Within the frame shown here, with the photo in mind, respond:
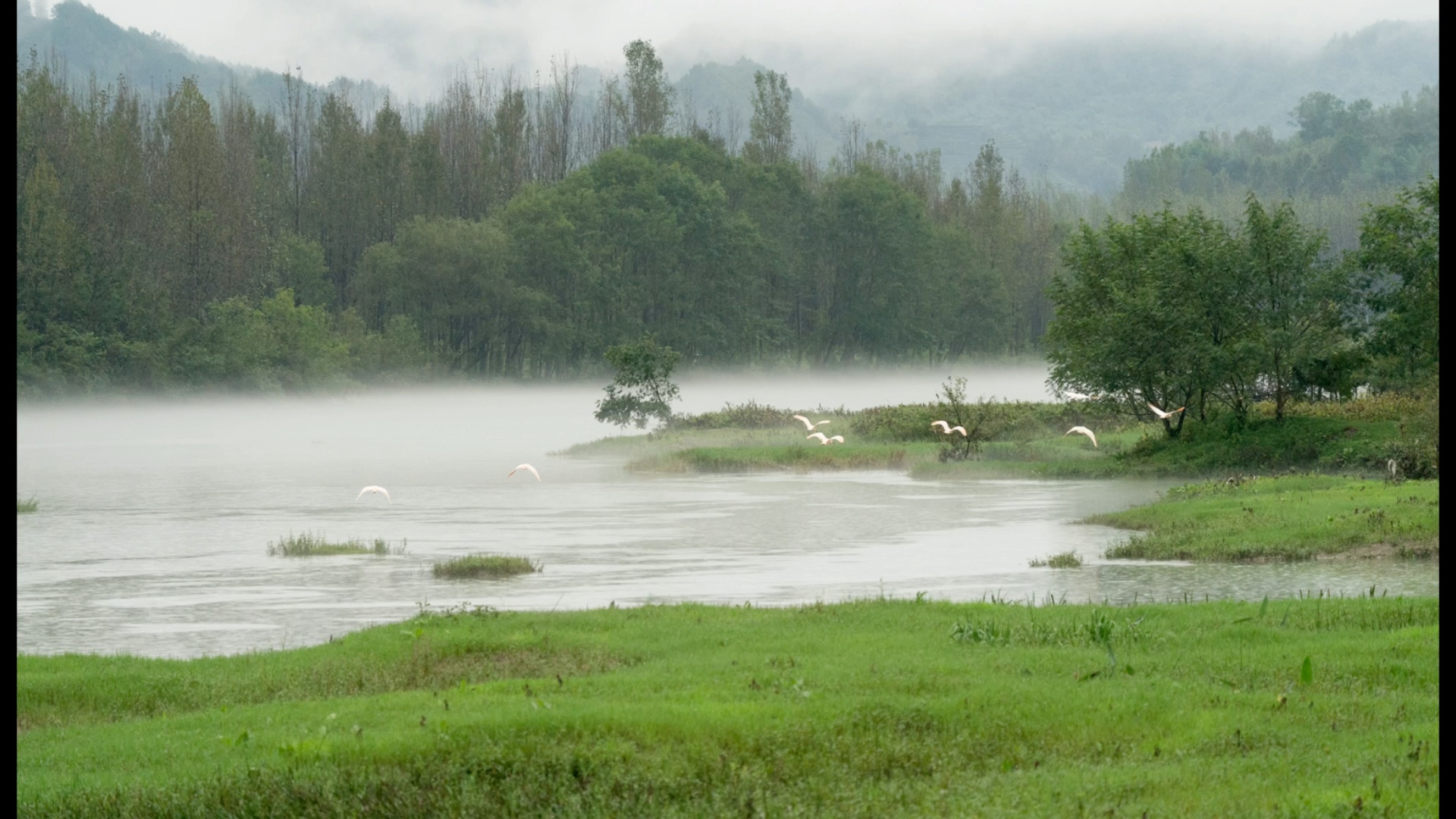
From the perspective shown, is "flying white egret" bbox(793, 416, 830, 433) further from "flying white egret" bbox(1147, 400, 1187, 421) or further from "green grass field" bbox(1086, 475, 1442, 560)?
"green grass field" bbox(1086, 475, 1442, 560)

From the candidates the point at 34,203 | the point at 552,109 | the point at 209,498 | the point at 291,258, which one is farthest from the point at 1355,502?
the point at 552,109

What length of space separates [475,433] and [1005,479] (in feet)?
131

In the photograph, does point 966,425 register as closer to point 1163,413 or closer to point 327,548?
point 1163,413

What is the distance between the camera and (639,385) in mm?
61094

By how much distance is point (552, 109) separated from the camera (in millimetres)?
129375

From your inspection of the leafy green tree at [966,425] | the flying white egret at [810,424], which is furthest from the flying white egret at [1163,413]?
the flying white egret at [810,424]

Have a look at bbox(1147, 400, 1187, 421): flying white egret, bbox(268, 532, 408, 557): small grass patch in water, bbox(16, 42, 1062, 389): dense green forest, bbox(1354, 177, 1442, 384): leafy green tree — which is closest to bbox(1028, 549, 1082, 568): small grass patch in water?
bbox(268, 532, 408, 557): small grass patch in water

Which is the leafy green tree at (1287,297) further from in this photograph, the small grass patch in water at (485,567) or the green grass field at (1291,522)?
the small grass patch in water at (485,567)

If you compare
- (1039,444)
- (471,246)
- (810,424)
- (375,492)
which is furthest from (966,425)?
(471,246)

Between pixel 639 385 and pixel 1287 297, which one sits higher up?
pixel 1287 297

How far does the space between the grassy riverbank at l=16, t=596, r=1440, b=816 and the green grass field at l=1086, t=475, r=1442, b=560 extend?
10432 millimetres

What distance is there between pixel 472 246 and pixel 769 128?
3615 centimetres

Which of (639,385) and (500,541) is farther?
(639,385)

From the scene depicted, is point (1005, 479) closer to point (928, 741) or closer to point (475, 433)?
point (928, 741)
